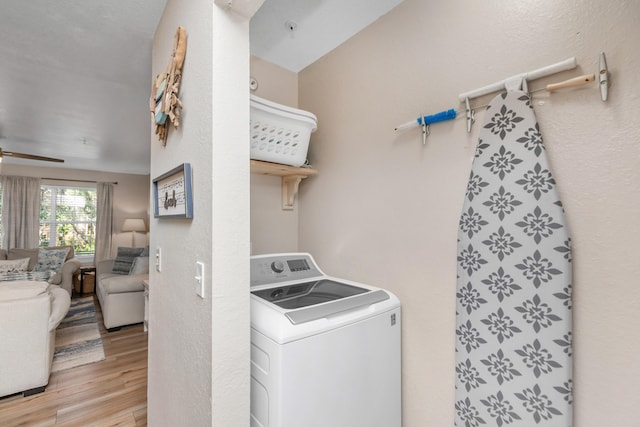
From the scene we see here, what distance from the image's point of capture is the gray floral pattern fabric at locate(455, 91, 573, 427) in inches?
34.9

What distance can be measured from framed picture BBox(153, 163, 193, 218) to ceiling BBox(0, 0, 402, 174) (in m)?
0.85

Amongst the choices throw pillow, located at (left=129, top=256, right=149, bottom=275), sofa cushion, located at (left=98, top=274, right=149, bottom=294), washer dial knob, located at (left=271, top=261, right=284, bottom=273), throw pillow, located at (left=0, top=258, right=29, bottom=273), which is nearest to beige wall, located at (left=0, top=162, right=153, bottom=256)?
throw pillow, located at (left=0, top=258, right=29, bottom=273)

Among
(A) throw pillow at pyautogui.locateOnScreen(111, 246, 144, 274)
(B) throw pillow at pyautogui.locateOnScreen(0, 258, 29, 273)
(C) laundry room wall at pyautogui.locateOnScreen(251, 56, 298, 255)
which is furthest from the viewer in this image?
(A) throw pillow at pyautogui.locateOnScreen(111, 246, 144, 274)

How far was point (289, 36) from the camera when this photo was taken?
1603 millimetres

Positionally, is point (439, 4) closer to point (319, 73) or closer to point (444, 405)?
point (319, 73)

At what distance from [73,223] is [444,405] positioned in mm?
7131

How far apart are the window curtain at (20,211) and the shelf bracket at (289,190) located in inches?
232

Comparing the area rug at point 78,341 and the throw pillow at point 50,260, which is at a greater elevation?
the throw pillow at point 50,260

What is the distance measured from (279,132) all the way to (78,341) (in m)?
3.36

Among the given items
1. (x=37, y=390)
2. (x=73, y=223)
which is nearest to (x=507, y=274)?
(x=37, y=390)

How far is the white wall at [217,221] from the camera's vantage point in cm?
84

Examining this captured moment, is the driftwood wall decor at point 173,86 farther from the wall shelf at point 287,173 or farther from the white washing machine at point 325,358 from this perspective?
the white washing machine at point 325,358

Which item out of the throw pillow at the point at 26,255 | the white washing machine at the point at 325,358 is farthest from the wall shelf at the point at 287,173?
the throw pillow at the point at 26,255

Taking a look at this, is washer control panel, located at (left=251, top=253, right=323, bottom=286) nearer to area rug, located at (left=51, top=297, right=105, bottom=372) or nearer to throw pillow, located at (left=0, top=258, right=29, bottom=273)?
area rug, located at (left=51, top=297, right=105, bottom=372)
